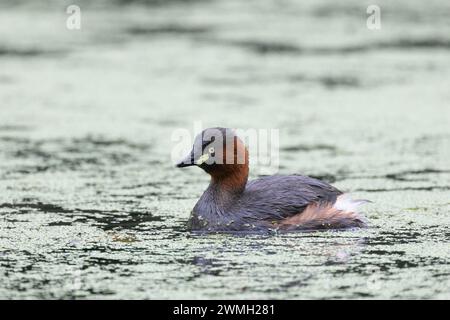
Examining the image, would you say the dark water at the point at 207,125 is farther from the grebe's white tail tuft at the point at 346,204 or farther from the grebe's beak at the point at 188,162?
the grebe's beak at the point at 188,162

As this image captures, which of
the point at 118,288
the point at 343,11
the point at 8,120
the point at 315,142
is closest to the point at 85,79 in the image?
the point at 8,120

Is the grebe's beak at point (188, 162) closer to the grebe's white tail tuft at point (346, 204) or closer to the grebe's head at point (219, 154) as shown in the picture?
the grebe's head at point (219, 154)

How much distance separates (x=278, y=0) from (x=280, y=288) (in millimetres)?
14733

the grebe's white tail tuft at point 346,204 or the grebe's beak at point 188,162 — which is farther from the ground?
the grebe's beak at point 188,162

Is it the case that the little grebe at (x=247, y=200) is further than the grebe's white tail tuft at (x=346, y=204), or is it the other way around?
the grebe's white tail tuft at (x=346, y=204)

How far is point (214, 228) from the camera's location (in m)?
9.09

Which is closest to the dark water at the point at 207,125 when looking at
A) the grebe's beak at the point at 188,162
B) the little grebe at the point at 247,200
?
the little grebe at the point at 247,200

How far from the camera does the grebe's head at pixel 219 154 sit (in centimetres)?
916

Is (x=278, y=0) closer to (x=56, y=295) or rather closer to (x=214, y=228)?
(x=214, y=228)

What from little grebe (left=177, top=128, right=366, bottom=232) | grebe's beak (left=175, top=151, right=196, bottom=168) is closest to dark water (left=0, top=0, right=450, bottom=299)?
little grebe (left=177, top=128, right=366, bottom=232)

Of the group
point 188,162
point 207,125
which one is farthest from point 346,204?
point 207,125

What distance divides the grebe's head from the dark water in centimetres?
57

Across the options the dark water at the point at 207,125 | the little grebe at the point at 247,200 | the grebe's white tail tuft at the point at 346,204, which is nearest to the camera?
the dark water at the point at 207,125

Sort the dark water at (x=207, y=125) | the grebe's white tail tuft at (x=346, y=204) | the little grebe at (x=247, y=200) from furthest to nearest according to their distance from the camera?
the grebe's white tail tuft at (x=346, y=204), the little grebe at (x=247, y=200), the dark water at (x=207, y=125)
